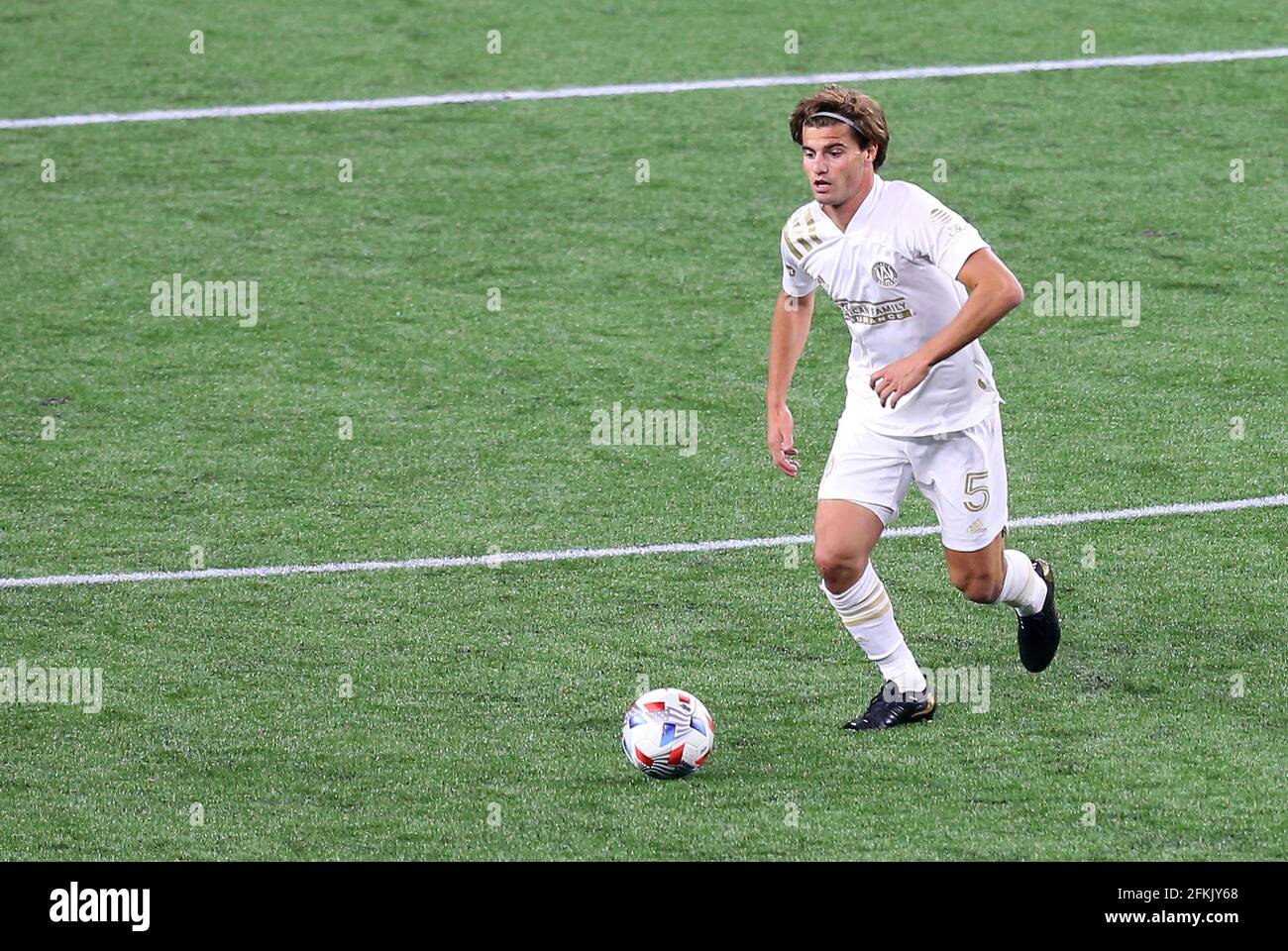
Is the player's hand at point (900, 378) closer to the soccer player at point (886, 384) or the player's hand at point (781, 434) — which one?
the soccer player at point (886, 384)

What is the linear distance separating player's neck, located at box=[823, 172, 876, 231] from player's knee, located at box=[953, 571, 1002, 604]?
1255 millimetres

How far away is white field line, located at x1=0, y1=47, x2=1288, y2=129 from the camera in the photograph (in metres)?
14.6

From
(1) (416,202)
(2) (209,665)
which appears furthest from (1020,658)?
(1) (416,202)

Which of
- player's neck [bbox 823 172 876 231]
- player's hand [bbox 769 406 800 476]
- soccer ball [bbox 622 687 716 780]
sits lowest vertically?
soccer ball [bbox 622 687 716 780]

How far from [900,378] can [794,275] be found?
0.71 metres

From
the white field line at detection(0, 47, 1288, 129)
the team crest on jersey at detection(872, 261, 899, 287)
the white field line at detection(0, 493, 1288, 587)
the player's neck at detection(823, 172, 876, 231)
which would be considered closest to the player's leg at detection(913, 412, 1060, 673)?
the team crest on jersey at detection(872, 261, 899, 287)

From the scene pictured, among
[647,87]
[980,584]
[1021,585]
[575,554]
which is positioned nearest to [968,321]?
[980,584]

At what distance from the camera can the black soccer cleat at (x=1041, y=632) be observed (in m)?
7.05

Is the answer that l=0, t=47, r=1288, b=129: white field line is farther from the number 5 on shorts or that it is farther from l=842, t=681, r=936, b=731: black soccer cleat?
l=842, t=681, r=936, b=731: black soccer cleat

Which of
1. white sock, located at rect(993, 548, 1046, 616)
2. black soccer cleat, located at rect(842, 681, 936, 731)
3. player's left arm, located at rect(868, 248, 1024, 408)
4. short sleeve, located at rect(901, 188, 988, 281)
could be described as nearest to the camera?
player's left arm, located at rect(868, 248, 1024, 408)

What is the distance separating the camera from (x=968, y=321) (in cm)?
612

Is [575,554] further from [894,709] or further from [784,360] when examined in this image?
[894,709]

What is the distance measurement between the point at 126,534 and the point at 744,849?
410 centimetres

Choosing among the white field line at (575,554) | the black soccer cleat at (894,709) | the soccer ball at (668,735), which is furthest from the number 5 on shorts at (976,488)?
the white field line at (575,554)
